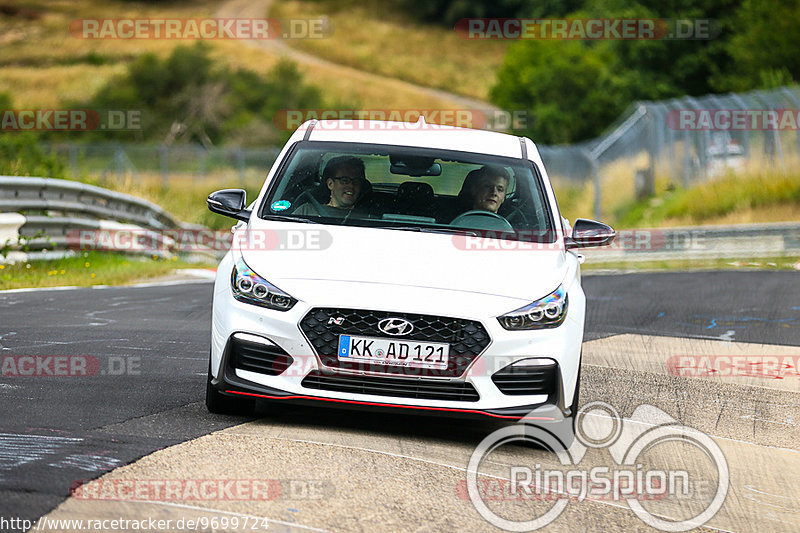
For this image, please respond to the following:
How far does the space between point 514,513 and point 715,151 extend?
84.1 ft

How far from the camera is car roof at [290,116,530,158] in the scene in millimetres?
8055

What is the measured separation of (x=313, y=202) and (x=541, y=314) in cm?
171

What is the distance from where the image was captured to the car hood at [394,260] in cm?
655

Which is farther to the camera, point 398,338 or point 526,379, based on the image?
point 526,379

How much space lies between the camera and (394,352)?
6375 mm

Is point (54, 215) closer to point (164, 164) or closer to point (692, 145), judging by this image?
point (692, 145)

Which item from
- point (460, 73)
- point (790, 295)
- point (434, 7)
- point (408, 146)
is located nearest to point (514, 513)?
point (408, 146)

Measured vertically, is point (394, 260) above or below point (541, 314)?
above

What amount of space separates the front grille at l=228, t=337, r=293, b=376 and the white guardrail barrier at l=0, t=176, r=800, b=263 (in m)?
9.03

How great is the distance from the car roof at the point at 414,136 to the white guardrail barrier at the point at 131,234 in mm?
7656

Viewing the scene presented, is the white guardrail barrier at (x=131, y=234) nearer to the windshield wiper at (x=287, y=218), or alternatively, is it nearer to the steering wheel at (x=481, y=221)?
the windshield wiper at (x=287, y=218)

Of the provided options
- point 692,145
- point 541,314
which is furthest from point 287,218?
point 692,145

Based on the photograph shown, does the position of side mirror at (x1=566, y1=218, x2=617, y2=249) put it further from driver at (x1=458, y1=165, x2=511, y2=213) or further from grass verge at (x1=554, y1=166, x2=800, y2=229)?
grass verge at (x1=554, y1=166, x2=800, y2=229)

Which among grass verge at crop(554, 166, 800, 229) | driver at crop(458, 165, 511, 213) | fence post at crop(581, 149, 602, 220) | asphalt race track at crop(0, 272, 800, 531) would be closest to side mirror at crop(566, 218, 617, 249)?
driver at crop(458, 165, 511, 213)
